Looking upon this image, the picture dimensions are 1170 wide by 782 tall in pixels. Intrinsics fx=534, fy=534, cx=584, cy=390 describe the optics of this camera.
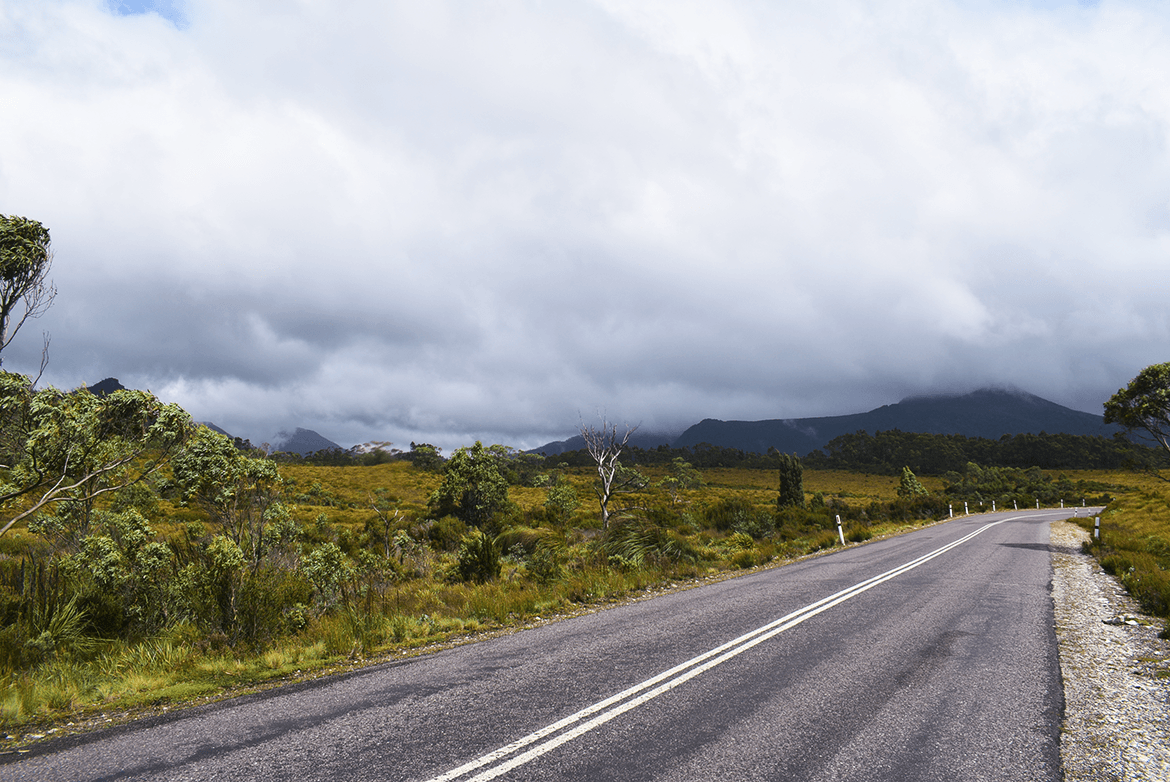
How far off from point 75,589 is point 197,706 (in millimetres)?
4955

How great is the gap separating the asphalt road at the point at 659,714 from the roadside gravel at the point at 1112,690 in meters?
0.19

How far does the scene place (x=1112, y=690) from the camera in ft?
17.3

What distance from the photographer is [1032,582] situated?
38.3 ft

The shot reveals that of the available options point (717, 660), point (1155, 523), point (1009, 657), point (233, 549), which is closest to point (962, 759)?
point (717, 660)

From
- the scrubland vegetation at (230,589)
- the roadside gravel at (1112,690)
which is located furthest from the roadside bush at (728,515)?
the roadside gravel at (1112,690)

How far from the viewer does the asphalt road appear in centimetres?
370

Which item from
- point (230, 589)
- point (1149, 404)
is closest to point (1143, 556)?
point (1149, 404)

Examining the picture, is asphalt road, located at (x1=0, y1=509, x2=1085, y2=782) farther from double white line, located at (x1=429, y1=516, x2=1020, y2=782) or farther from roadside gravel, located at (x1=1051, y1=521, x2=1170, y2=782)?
roadside gravel, located at (x1=1051, y1=521, x2=1170, y2=782)

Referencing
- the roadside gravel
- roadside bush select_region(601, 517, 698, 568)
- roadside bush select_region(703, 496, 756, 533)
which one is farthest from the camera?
roadside bush select_region(703, 496, 756, 533)

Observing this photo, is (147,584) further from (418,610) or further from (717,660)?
(717,660)

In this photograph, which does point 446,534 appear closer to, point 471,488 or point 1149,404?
point 471,488

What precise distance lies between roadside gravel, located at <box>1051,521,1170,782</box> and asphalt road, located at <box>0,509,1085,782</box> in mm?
186

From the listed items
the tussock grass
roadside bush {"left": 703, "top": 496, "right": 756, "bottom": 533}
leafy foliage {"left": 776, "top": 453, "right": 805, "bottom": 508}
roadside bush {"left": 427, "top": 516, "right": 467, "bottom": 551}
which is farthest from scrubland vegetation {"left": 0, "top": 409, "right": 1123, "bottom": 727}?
leafy foliage {"left": 776, "top": 453, "right": 805, "bottom": 508}

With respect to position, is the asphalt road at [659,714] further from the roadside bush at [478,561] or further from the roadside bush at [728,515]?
the roadside bush at [728,515]
